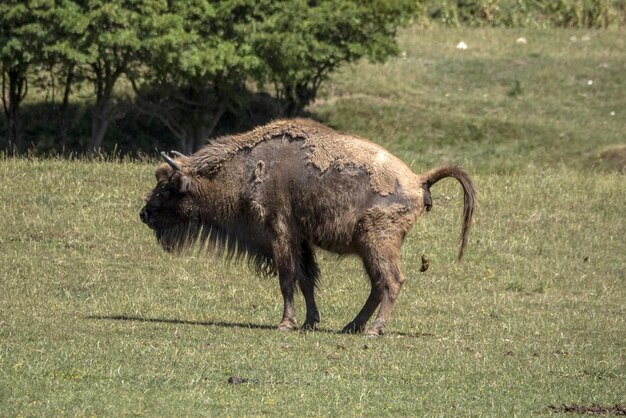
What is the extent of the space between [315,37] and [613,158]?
8.00 metres

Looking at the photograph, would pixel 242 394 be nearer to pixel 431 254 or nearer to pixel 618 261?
pixel 431 254

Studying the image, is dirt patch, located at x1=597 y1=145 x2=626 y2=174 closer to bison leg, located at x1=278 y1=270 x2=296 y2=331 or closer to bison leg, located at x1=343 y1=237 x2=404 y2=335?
bison leg, located at x1=343 y1=237 x2=404 y2=335

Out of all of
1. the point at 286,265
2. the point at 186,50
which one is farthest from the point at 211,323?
the point at 186,50

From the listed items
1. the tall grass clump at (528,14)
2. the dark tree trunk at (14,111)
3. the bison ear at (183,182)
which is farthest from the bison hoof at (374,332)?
the tall grass clump at (528,14)

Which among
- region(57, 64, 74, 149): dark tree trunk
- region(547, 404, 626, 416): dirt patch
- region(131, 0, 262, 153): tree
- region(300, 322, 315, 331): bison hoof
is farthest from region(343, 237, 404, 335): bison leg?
region(57, 64, 74, 149): dark tree trunk

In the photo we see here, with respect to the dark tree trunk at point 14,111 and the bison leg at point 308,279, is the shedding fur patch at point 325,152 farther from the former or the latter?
the dark tree trunk at point 14,111

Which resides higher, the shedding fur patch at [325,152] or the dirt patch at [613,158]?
the shedding fur patch at [325,152]

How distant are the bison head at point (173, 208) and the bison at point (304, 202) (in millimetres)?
14

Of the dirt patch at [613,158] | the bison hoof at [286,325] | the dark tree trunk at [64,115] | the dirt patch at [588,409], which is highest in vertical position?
the dirt patch at [588,409]

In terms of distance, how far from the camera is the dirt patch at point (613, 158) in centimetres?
2899

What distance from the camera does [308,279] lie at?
13.0 metres

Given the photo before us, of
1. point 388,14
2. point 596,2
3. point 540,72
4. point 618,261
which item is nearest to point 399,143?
point 388,14

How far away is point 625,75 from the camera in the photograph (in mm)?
38406

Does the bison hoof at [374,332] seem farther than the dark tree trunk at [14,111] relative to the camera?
No
